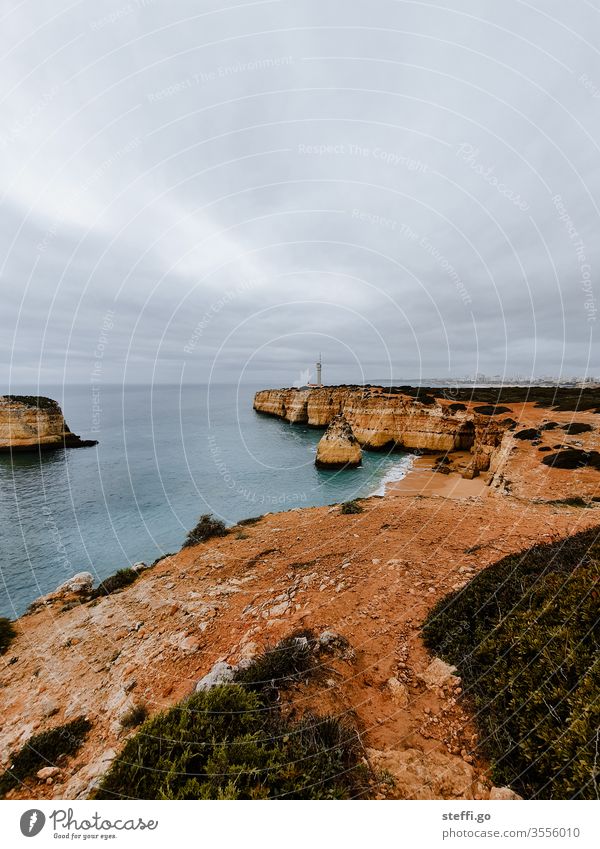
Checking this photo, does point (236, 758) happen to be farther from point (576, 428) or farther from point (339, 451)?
point (576, 428)

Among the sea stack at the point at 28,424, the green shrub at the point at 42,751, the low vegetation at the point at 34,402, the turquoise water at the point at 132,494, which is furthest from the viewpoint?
the low vegetation at the point at 34,402

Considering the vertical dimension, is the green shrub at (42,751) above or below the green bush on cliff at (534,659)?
below

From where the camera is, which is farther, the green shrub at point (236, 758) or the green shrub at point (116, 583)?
the green shrub at point (116, 583)

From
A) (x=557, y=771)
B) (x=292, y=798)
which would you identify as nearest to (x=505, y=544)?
(x=557, y=771)

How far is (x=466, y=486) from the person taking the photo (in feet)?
76.0

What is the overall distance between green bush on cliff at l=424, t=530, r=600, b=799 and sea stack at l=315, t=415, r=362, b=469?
25.7 meters

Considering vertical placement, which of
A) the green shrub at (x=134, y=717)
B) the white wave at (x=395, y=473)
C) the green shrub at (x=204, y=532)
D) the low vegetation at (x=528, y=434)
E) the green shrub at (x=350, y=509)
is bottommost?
the white wave at (x=395, y=473)

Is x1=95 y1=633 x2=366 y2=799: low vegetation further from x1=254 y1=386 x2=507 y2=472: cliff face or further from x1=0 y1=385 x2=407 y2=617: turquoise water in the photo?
x1=254 y1=386 x2=507 y2=472: cliff face

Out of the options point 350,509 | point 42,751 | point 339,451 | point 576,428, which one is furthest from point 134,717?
point 576,428

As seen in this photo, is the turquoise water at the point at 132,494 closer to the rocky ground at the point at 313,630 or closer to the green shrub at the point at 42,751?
the rocky ground at the point at 313,630

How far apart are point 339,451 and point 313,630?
26.6m

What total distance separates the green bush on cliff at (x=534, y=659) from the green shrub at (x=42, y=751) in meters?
5.25

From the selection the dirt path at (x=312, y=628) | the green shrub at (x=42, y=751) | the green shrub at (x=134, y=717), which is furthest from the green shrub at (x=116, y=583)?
the green shrub at (x=134, y=717)

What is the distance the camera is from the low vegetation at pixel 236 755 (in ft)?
9.08
